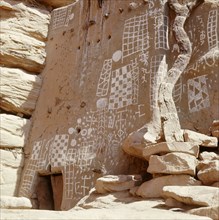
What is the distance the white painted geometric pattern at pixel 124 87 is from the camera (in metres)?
5.39

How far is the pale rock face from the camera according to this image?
12.9 feet

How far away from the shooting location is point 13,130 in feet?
22.0

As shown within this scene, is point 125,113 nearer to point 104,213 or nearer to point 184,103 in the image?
point 184,103

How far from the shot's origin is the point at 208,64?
4.89 meters

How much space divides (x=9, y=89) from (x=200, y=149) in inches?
152

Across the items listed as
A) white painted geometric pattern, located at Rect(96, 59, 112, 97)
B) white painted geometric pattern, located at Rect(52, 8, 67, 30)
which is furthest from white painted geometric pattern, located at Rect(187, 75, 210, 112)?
white painted geometric pattern, located at Rect(52, 8, 67, 30)

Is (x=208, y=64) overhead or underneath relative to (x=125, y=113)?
overhead

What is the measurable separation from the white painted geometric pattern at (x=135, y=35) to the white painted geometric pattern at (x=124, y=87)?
0.28m

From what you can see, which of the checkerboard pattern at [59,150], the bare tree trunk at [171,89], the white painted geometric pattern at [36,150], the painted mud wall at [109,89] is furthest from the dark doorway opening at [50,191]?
the bare tree trunk at [171,89]

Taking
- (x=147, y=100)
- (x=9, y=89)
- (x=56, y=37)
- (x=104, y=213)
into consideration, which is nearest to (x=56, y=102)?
(x=9, y=89)

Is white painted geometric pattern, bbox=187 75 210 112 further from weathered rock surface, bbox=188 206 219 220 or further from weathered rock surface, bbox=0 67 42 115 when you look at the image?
weathered rock surface, bbox=0 67 42 115

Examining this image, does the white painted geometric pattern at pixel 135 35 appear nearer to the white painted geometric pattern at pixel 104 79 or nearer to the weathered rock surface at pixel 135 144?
the white painted geometric pattern at pixel 104 79

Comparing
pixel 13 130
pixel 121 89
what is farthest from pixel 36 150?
pixel 121 89

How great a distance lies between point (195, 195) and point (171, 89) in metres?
1.97
